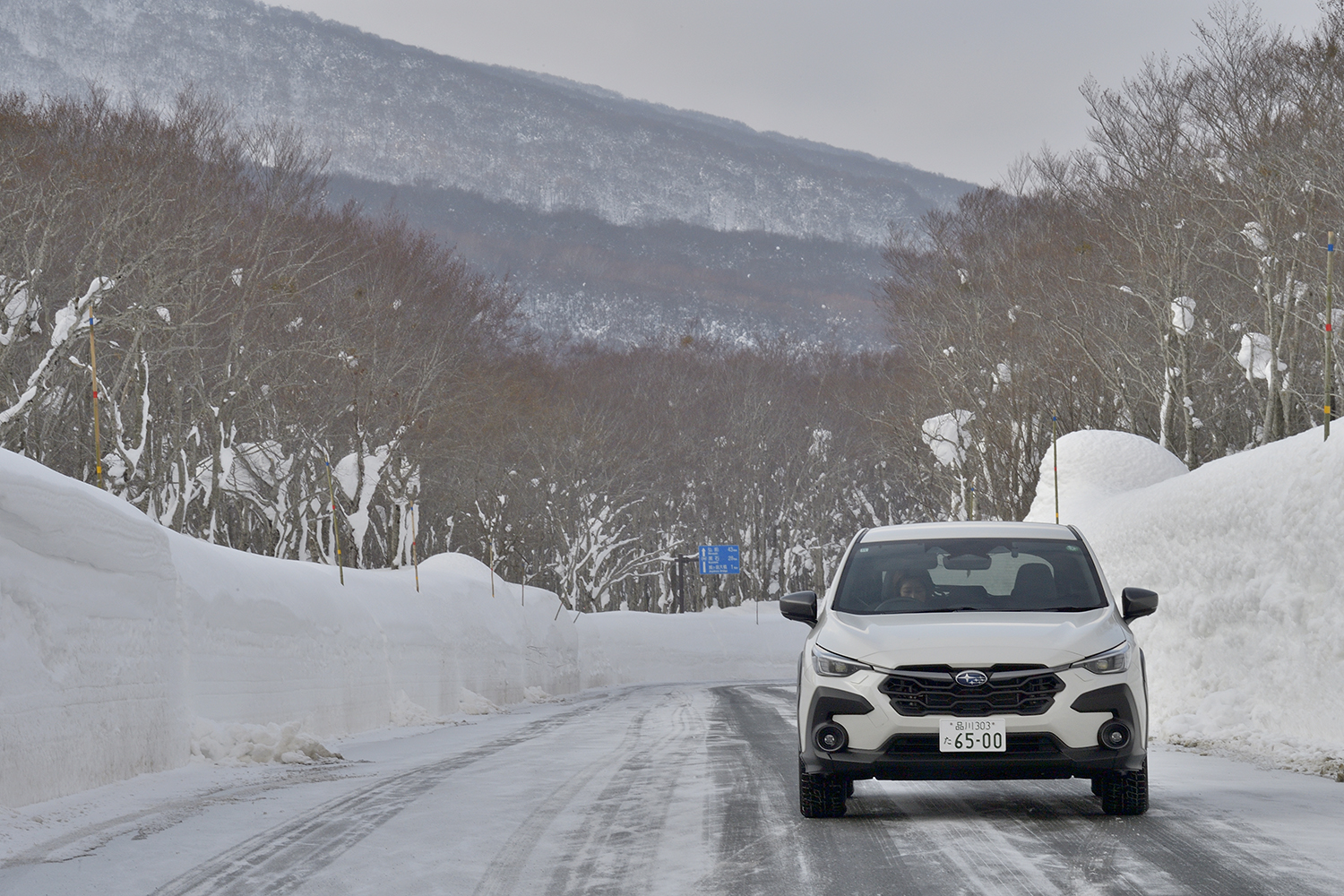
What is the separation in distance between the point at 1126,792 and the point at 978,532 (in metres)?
1.85


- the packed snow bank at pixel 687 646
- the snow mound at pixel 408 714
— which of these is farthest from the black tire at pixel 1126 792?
the packed snow bank at pixel 687 646

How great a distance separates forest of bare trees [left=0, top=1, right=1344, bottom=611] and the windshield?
49.0 feet

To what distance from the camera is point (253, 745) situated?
1231 cm

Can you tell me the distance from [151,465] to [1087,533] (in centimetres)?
2010

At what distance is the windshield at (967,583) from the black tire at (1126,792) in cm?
94

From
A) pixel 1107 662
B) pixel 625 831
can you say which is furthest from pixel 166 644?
pixel 1107 662

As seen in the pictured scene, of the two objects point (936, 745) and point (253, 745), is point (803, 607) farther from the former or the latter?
point (253, 745)

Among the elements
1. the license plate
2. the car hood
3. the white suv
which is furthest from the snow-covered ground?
the license plate

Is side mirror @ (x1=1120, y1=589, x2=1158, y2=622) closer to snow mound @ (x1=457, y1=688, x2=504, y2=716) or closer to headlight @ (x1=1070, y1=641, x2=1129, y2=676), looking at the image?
headlight @ (x1=1070, y1=641, x2=1129, y2=676)

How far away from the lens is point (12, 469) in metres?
9.02

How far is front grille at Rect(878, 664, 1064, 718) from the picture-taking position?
7188 mm

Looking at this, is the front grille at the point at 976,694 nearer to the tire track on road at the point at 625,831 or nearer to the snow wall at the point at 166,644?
the tire track on road at the point at 625,831

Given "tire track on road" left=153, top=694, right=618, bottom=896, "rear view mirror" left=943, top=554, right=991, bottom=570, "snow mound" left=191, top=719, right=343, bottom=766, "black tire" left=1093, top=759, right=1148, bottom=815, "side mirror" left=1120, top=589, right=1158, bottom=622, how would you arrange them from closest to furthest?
1. "tire track on road" left=153, top=694, right=618, bottom=896
2. "black tire" left=1093, top=759, right=1148, bottom=815
3. "side mirror" left=1120, top=589, right=1158, bottom=622
4. "rear view mirror" left=943, top=554, right=991, bottom=570
5. "snow mound" left=191, top=719, right=343, bottom=766

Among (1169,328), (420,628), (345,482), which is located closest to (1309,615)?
(420,628)
